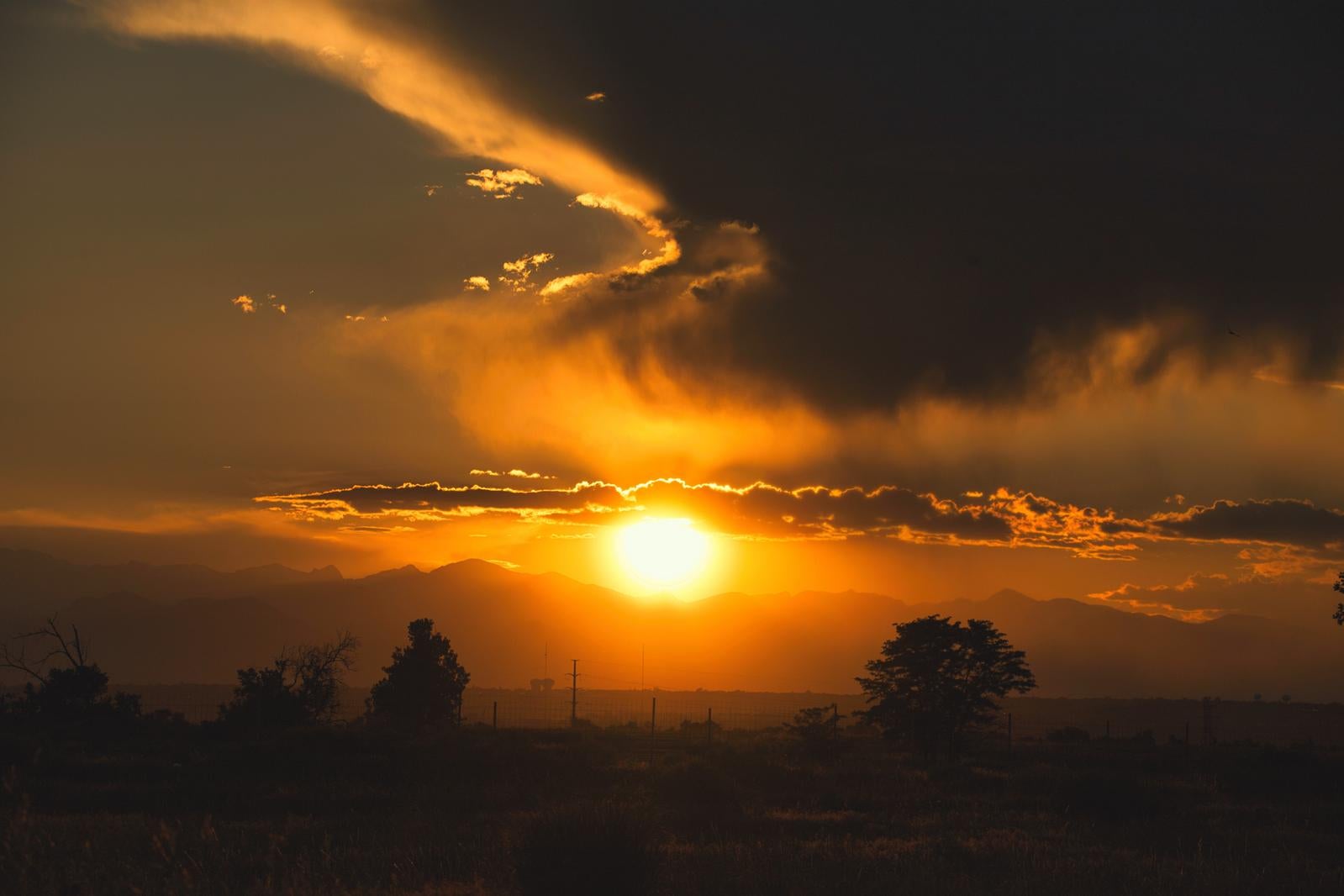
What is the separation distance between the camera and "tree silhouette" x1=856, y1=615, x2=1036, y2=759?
153 feet

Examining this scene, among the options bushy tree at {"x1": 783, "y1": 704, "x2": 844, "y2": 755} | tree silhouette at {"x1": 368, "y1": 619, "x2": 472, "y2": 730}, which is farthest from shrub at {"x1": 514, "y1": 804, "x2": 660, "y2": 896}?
tree silhouette at {"x1": 368, "y1": 619, "x2": 472, "y2": 730}

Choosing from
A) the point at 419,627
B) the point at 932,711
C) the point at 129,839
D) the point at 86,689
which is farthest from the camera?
the point at 419,627

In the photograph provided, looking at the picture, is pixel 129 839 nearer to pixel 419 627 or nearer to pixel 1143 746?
pixel 419 627

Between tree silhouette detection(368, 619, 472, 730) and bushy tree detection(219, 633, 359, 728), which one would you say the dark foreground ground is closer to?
bushy tree detection(219, 633, 359, 728)

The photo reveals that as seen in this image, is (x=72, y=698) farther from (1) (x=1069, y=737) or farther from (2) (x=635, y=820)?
(1) (x=1069, y=737)

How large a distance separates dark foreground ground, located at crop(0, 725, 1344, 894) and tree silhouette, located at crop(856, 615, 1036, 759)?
187cm

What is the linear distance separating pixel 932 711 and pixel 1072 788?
1980 cm

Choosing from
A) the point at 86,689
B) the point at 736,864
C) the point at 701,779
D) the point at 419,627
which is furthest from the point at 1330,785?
the point at 86,689

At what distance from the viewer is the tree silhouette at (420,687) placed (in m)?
61.8

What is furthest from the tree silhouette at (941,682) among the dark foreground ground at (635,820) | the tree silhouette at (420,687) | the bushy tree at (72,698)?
the bushy tree at (72,698)

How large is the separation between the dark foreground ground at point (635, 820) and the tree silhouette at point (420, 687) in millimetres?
18104

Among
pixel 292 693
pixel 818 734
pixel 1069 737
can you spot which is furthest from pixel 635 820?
pixel 1069 737

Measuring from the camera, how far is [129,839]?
18.1 meters

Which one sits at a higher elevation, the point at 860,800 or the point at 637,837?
the point at 637,837
